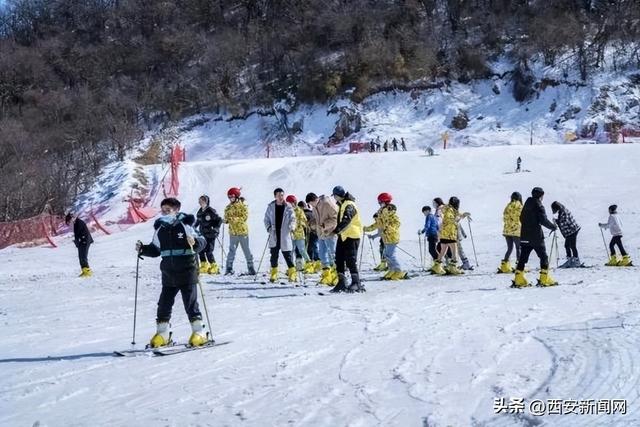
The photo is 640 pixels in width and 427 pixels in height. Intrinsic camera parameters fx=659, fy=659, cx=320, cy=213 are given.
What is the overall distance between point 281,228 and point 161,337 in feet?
18.7

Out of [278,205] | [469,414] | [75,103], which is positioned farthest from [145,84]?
[469,414]

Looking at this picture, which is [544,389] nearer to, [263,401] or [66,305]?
[263,401]

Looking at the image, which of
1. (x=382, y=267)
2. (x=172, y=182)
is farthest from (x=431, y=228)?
(x=172, y=182)

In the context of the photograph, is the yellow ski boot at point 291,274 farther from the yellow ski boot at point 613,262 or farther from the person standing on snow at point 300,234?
the yellow ski boot at point 613,262

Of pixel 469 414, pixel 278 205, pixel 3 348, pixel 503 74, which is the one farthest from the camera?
pixel 503 74

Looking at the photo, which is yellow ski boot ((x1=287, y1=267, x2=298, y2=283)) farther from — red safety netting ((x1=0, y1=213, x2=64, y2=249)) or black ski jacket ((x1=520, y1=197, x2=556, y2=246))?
red safety netting ((x1=0, y1=213, x2=64, y2=249))

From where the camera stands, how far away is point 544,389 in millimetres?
4547

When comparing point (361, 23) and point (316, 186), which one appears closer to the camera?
point (316, 186)

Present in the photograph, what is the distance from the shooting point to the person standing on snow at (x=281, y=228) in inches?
475

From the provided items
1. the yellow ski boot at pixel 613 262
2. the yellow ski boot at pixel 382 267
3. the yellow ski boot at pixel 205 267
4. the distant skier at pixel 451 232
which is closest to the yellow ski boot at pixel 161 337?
the yellow ski boot at pixel 205 267

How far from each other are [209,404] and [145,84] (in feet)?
184

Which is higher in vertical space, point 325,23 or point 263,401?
point 325,23

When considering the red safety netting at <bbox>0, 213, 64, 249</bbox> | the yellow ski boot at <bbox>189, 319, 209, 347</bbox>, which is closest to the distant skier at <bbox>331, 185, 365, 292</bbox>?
the yellow ski boot at <bbox>189, 319, 209, 347</bbox>

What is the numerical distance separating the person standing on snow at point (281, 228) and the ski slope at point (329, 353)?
64cm
